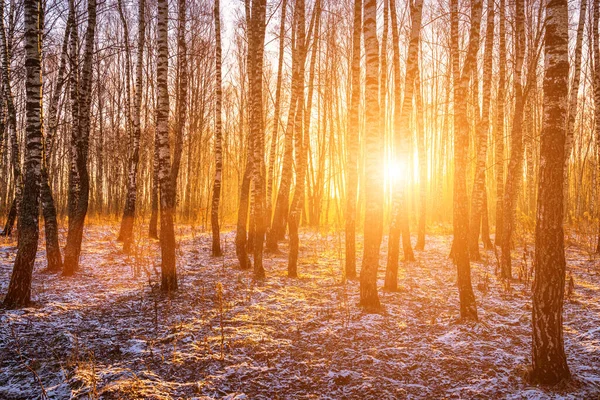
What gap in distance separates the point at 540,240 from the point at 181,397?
422 cm

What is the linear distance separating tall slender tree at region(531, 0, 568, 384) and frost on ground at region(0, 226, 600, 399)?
377 millimetres

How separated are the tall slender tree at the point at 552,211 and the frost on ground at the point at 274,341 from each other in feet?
1.24

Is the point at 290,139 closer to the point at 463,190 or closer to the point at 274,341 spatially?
the point at 463,190

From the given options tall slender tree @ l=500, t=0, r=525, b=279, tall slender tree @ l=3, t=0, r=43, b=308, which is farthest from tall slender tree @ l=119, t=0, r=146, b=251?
tall slender tree @ l=500, t=0, r=525, b=279

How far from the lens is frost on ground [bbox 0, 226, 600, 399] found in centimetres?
370

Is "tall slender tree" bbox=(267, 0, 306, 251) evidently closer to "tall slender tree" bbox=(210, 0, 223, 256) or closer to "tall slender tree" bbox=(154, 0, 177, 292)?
"tall slender tree" bbox=(210, 0, 223, 256)

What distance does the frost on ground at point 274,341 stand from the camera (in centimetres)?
370

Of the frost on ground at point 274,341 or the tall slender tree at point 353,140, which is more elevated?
the tall slender tree at point 353,140

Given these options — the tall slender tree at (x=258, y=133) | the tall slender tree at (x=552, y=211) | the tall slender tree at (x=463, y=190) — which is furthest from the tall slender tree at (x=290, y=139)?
the tall slender tree at (x=552, y=211)

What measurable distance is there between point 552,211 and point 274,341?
3960 mm

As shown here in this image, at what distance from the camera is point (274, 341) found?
4.97 metres

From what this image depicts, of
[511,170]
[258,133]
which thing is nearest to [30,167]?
[258,133]

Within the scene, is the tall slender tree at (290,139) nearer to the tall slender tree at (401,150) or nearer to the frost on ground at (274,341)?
the tall slender tree at (401,150)

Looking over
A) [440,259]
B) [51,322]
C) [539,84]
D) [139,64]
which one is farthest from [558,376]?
[539,84]
